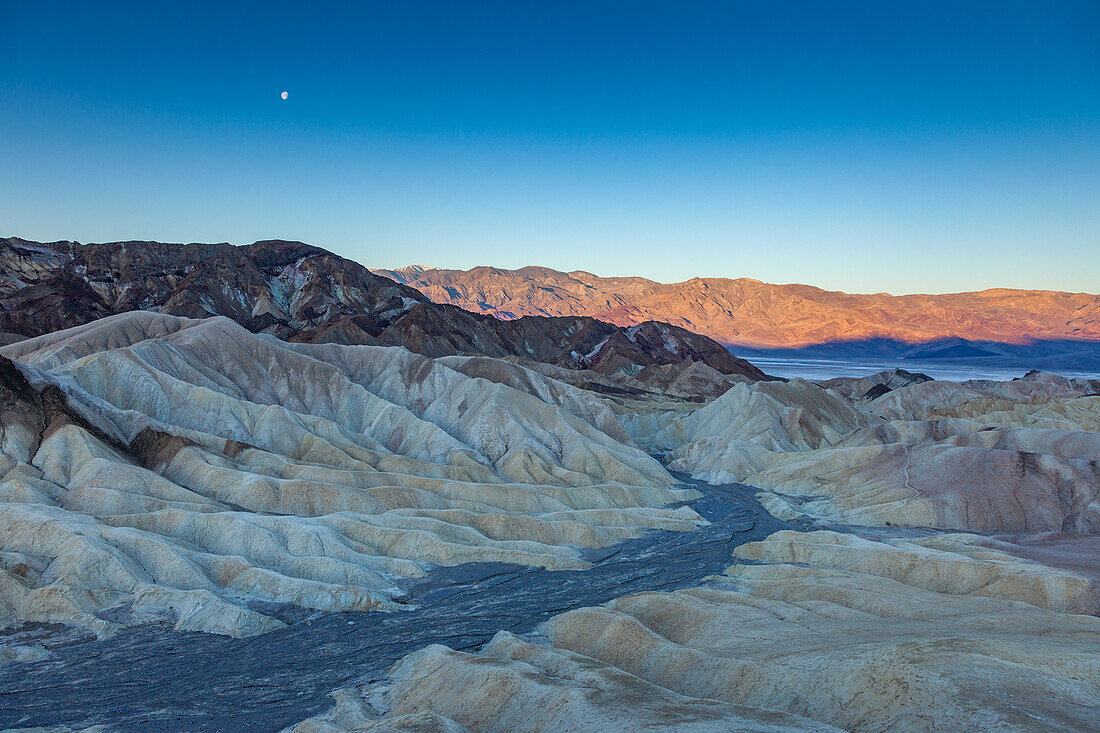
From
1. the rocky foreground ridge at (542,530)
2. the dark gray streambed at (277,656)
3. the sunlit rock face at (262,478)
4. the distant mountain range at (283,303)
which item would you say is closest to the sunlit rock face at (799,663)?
the rocky foreground ridge at (542,530)

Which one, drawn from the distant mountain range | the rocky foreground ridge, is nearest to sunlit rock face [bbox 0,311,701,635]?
the rocky foreground ridge

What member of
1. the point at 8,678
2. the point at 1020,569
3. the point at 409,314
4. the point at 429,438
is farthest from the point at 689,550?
the point at 409,314

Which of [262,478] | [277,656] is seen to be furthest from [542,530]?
[277,656]

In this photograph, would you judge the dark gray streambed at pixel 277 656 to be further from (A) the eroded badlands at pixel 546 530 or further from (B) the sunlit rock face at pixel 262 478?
(B) the sunlit rock face at pixel 262 478

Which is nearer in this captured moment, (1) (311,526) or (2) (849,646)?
(2) (849,646)

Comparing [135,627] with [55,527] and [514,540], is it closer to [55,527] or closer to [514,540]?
[55,527]

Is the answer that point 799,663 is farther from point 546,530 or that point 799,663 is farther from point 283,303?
point 283,303
